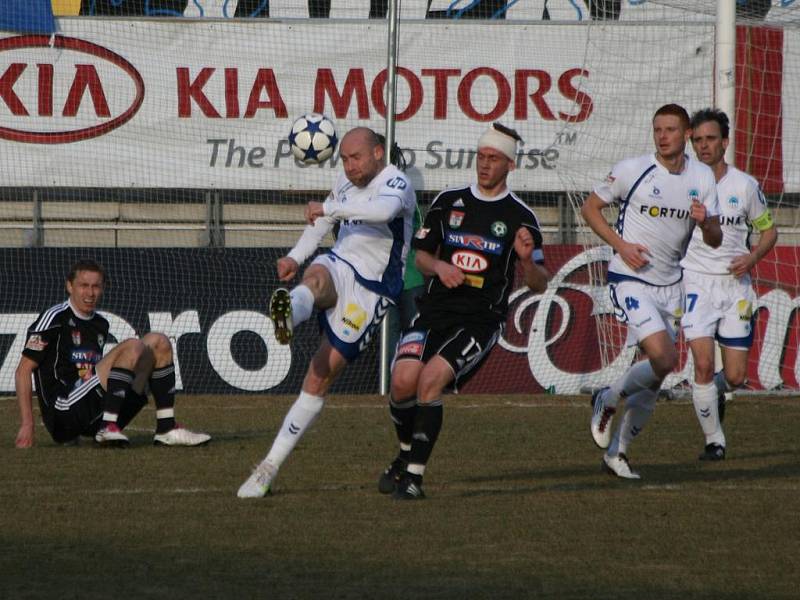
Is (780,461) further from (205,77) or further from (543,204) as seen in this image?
(205,77)

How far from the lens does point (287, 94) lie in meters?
17.1

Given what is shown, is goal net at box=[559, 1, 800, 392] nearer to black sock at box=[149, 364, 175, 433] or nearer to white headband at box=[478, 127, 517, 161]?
black sock at box=[149, 364, 175, 433]

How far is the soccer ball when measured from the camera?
14742 mm

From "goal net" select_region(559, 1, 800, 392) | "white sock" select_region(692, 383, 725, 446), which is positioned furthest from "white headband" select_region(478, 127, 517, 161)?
"goal net" select_region(559, 1, 800, 392)

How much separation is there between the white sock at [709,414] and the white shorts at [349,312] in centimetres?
289

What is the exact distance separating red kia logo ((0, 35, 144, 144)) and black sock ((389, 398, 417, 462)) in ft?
33.2

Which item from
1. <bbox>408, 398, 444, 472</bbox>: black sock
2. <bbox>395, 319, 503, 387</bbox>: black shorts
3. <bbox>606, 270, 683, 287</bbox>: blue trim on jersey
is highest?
<bbox>606, 270, 683, 287</bbox>: blue trim on jersey

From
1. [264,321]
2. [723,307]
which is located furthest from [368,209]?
[264,321]

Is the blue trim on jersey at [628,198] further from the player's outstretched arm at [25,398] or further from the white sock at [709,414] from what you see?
the player's outstretched arm at [25,398]

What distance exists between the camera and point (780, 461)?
9.52m

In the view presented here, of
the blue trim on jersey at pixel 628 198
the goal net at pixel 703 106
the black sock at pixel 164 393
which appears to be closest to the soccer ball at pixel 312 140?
the goal net at pixel 703 106

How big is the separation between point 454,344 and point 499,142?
3.69 feet

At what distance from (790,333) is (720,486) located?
7.92 m

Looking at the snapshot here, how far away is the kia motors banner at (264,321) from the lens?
611 inches
